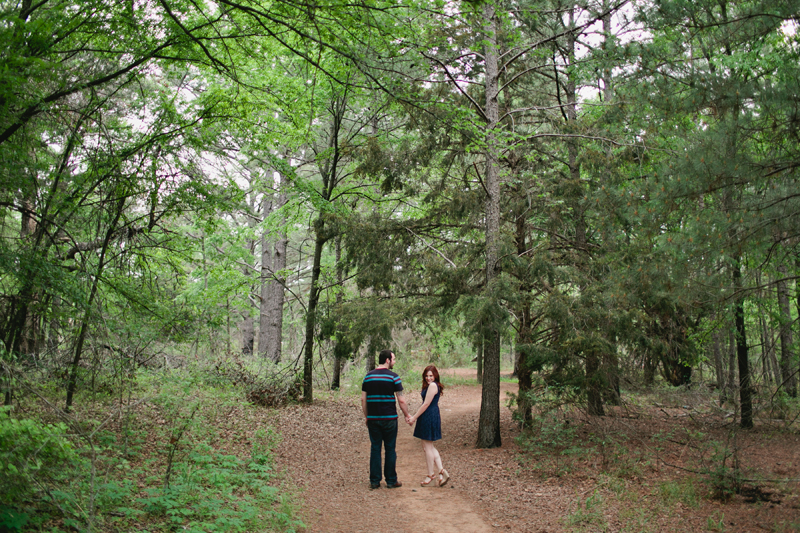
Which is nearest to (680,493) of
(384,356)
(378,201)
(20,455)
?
(384,356)

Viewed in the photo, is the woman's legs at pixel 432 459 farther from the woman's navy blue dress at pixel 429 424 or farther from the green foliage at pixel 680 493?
the green foliage at pixel 680 493

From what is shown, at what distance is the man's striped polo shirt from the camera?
702 centimetres

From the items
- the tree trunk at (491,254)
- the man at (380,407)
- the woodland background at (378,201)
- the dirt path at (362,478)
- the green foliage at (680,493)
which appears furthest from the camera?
the tree trunk at (491,254)

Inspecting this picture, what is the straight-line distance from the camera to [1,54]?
4488 mm

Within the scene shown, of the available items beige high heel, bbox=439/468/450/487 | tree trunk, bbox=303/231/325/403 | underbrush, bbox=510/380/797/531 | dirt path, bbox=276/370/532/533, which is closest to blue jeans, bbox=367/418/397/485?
dirt path, bbox=276/370/532/533

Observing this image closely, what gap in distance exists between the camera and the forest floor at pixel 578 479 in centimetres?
569

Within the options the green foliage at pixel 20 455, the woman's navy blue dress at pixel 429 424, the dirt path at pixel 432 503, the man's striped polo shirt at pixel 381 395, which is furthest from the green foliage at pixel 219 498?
the woman's navy blue dress at pixel 429 424

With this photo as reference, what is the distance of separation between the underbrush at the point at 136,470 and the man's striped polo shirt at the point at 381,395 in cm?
154

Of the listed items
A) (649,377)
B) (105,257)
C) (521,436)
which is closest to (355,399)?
(521,436)

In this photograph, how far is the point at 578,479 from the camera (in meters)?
7.37

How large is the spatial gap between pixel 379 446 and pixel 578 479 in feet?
9.86

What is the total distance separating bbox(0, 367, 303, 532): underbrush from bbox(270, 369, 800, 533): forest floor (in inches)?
26.6

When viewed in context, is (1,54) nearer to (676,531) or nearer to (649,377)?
(676,531)

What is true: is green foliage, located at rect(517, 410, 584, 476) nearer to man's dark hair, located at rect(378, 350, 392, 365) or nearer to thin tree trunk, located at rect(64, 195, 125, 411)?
man's dark hair, located at rect(378, 350, 392, 365)
